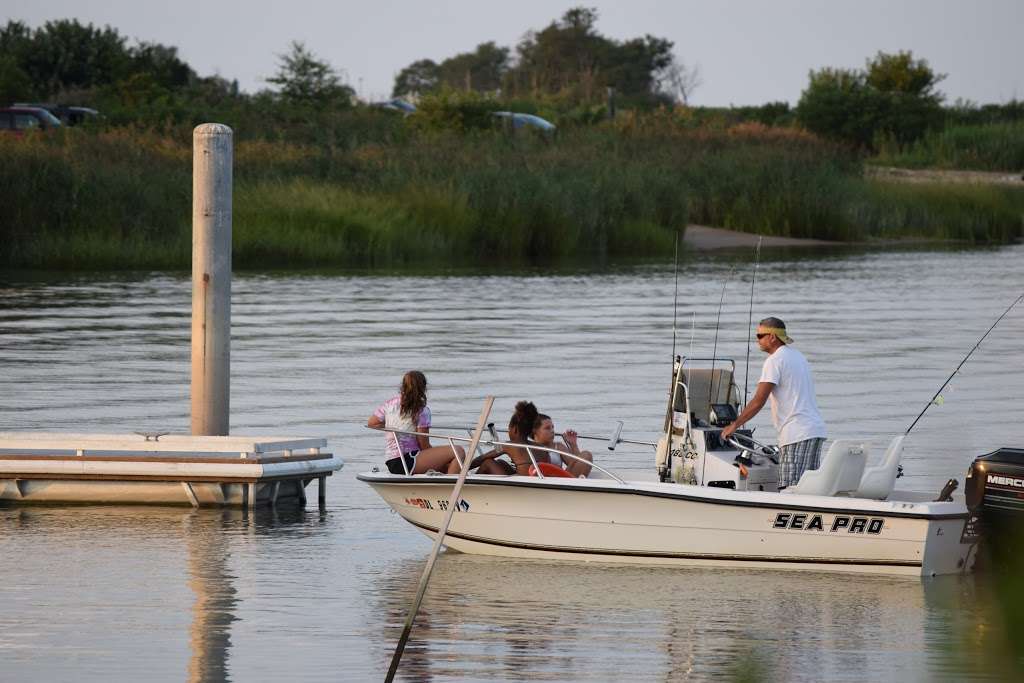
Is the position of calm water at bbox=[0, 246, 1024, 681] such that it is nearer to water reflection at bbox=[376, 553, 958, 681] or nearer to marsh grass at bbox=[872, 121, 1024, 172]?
water reflection at bbox=[376, 553, 958, 681]

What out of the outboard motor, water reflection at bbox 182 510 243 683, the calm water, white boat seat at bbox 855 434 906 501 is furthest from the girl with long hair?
the outboard motor

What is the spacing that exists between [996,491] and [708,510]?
1628 millimetres

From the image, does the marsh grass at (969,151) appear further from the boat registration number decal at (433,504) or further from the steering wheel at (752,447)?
the boat registration number decal at (433,504)

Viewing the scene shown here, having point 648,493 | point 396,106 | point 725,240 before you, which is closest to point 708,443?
point 648,493

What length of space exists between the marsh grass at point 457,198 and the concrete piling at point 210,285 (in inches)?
812

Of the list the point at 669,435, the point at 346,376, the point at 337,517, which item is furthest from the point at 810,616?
the point at 346,376

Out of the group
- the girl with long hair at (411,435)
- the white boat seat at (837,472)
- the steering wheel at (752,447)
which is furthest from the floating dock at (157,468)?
the white boat seat at (837,472)

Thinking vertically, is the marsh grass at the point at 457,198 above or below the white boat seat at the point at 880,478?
above

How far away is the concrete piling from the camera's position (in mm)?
12875

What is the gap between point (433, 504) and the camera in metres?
11.0

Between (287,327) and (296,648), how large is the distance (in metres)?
15.9

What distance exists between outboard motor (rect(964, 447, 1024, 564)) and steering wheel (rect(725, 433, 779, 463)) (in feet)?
4.33

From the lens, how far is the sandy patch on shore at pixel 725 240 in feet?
134

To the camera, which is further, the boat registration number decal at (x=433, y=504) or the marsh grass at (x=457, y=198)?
the marsh grass at (x=457, y=198)
